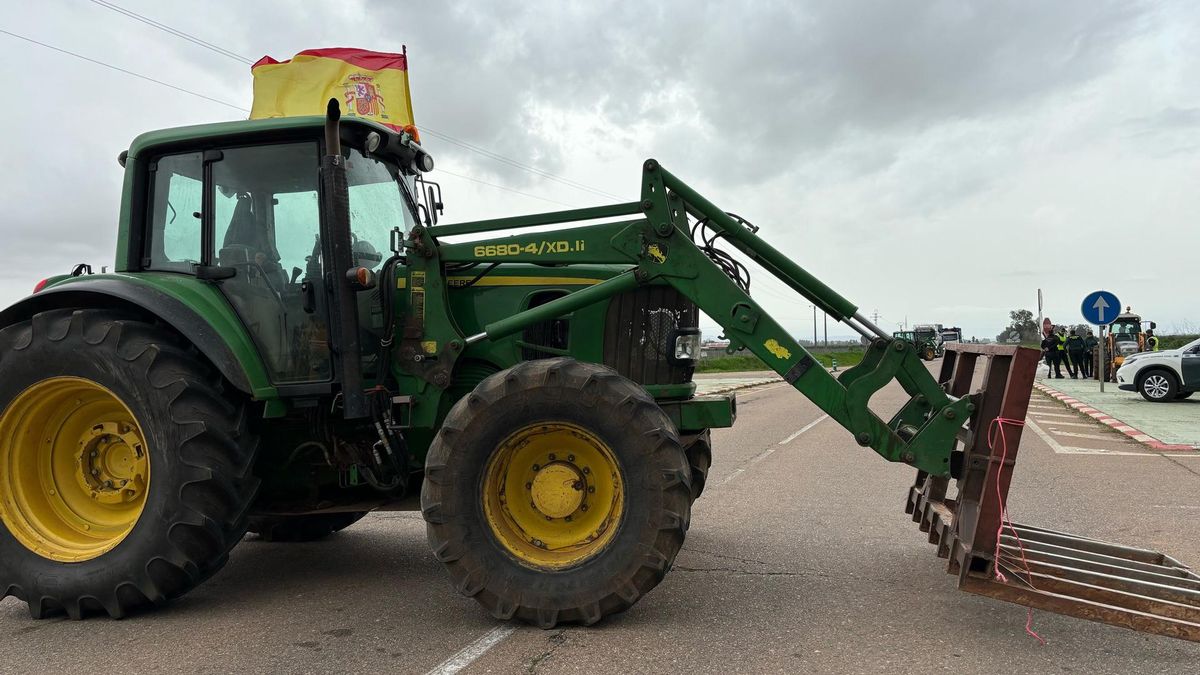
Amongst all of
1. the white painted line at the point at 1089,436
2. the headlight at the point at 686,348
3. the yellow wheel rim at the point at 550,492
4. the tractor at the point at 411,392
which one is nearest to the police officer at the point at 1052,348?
the white painted line at the point at 1089,436

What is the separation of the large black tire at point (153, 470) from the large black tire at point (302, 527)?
1565 millimetres

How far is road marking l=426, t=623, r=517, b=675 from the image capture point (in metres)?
3.65

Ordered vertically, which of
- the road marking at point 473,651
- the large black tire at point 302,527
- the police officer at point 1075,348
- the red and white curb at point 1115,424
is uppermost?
the police officer at point 1075,348

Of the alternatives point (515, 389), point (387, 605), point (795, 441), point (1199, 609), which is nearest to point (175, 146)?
point (515, 389)

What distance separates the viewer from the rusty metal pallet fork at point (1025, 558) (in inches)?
150

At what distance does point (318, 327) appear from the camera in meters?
4.97

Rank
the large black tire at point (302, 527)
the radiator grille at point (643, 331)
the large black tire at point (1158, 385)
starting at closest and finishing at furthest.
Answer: the radiator grille at point (643, 331) < the large black tire at point (302, 527) < the large black tire at point (1158, 385)

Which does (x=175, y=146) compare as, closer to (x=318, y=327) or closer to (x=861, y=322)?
(x=318, y=327)

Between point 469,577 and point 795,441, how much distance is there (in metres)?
8.94

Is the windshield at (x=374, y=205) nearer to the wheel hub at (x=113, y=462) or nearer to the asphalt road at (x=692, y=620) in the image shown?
the wheel hub at (x=113, y=462)

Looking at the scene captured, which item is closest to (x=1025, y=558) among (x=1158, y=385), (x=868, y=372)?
(x=868, y=372)

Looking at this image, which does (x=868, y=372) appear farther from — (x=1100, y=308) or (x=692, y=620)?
(x=1100, y=308)

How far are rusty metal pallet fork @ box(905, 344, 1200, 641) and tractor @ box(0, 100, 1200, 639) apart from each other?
13mm

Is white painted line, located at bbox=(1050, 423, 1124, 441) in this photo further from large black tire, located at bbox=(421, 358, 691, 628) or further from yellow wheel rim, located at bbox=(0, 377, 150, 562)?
yellow wheel rim, located at bbox=(0, 377, 150, 562)
